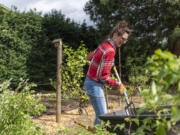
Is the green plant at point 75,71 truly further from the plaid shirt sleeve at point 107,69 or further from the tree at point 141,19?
the tree at point 141,19

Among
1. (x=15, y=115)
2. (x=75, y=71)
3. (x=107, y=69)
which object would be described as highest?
(x=75, y=71)

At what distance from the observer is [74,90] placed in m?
5.14

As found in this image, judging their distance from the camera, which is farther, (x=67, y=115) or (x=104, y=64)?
(x=67, y=115)

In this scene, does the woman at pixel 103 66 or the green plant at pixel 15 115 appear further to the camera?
the woman at pixel 103 66

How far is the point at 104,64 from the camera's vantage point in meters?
2.59

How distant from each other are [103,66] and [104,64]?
26 millimetres

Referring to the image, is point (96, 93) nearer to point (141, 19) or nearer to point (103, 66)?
point (103, 66)

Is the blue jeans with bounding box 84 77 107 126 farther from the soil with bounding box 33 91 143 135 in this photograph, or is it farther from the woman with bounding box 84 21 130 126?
the soil with bounding box 33 91 143 135

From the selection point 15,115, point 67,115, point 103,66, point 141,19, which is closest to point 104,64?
point 103,66

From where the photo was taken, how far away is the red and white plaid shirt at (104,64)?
2.59 m

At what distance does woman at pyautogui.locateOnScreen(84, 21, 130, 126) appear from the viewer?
2.60 m

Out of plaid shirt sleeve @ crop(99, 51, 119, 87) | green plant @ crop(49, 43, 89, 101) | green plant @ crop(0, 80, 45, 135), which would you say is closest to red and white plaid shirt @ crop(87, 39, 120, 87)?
plaid shirt sleeve @ crop(99, 51, 119, 87)

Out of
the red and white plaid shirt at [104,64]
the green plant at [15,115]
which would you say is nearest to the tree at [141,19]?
the red and white plaid shirt at [104,64]

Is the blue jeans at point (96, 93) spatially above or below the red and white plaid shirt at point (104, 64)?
below
